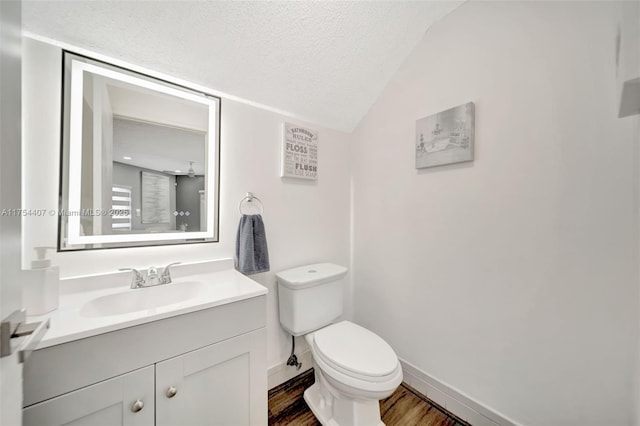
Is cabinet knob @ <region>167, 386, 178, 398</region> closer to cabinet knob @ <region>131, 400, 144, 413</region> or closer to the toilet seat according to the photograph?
cabinet knob @ <region>131, 400, 144, 413</region>

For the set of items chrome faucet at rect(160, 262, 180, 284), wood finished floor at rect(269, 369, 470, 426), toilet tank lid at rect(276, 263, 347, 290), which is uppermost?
chrome faucet at rect(160, 262, 180, 284)

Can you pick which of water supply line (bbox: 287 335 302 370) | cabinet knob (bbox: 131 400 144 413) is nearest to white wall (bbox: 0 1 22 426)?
cabinet knob (bbox: 131 400 144 413)

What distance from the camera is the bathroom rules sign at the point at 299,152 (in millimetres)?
1554

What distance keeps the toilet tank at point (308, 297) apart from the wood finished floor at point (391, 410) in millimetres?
425

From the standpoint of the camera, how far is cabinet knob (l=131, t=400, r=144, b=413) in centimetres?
78

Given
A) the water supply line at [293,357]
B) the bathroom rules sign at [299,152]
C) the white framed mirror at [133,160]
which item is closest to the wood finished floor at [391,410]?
the water supply line at [293,357]

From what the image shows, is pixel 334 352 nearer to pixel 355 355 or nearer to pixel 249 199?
pixel 355 355

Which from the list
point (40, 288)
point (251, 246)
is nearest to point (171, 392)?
point (40, 288)

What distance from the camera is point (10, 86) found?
43 cm

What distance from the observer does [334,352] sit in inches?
46.2

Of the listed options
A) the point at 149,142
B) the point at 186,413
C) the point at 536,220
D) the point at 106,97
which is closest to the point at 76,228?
the point at 149,142

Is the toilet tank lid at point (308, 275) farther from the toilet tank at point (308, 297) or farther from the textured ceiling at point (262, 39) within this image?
the textured ceiling at point (262, 39)

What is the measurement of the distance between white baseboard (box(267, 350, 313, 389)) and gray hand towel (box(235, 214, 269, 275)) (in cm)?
71

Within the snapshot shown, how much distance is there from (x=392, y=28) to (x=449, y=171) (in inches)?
35.6
